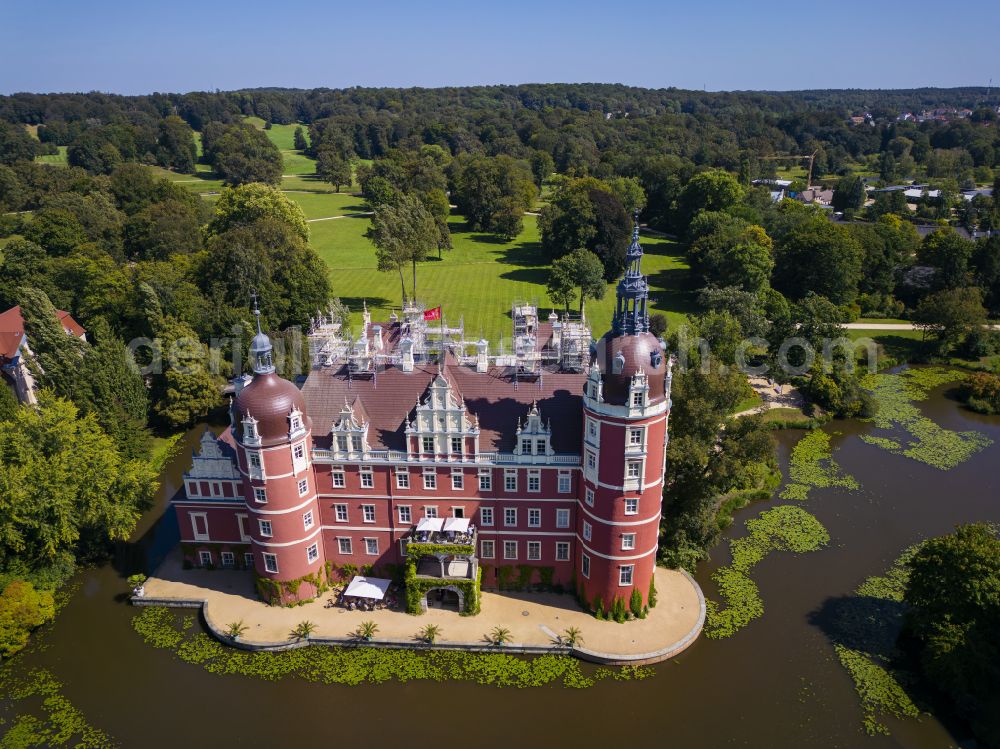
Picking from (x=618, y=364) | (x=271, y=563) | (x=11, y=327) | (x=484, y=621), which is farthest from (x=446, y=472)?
(x=11, y=327)

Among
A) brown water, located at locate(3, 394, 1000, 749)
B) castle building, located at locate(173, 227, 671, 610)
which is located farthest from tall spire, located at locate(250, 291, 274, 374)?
brown water, located at locate(3, 394, 1000, 749)

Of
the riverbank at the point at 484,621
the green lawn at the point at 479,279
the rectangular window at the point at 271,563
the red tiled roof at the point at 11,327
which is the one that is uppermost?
the red tiled roof at the point at 11,327

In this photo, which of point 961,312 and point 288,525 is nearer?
point 288,525

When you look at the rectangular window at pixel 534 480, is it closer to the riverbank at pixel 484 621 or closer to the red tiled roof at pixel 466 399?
the red tiled roof at pixel 466 399

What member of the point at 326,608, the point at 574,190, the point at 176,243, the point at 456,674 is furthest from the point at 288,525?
the point at 574,190

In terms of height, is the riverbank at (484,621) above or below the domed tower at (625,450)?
below

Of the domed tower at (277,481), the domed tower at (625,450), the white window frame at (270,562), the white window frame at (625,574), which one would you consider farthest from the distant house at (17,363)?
the white window frame at (625,574)

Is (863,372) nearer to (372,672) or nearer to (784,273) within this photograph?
(784,273)

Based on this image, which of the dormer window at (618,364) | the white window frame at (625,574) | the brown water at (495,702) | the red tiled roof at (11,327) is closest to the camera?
the brown water at (495,702)
